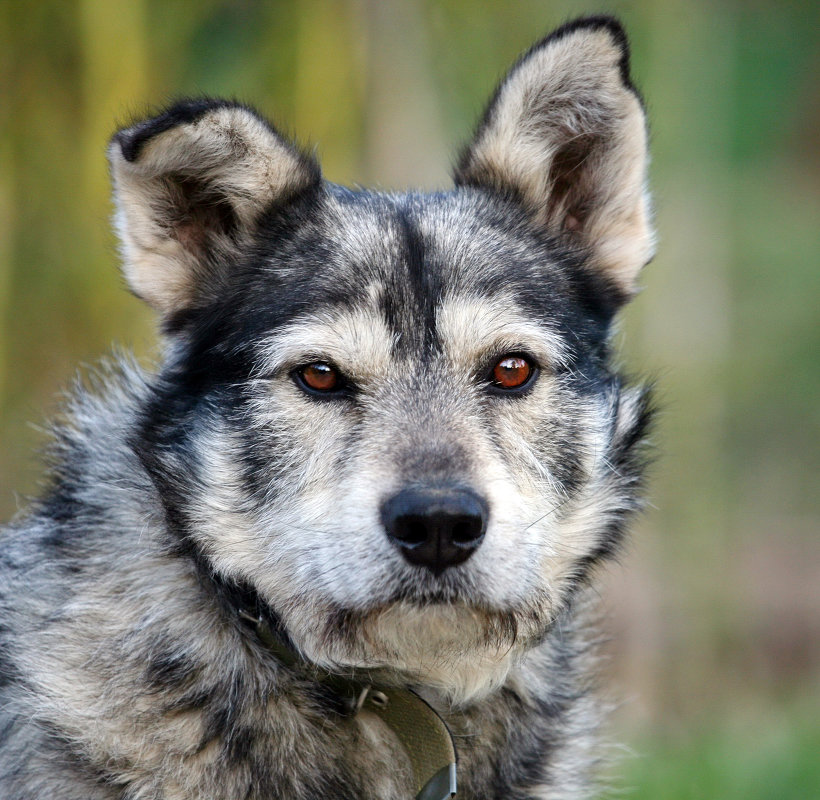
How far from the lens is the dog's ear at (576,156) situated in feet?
12.1

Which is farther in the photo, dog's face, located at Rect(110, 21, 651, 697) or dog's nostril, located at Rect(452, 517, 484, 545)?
dog's face, located at Rect(110, 21, 651, 697)

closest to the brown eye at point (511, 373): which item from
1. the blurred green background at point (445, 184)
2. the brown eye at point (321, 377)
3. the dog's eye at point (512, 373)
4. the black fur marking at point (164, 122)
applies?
the dog's eye at point (512, 373)

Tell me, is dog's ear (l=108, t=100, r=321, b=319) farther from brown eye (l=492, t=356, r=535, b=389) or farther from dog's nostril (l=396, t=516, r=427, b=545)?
dog's nostril (l=396, t=516, r=427, b=545)

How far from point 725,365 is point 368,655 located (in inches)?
463

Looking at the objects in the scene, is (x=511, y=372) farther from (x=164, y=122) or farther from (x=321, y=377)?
(x=164, y=122)

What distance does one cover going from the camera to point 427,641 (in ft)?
10.2

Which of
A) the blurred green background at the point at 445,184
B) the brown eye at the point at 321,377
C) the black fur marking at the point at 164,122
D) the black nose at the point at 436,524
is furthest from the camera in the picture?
the blurred green background at the point at 445,184

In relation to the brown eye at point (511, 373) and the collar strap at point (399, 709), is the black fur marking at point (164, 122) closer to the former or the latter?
the brown eye at point (511, 373)

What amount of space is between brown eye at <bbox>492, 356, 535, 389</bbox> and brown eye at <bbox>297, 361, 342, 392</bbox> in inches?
19.3

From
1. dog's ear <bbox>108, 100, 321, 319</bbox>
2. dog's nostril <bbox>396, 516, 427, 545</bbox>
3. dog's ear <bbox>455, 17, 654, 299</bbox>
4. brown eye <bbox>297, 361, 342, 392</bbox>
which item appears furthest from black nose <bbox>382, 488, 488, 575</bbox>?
dog's ear <bbox>455, 17, 654, 299</bbox>

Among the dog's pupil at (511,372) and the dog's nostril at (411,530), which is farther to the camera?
the dog's pupil at (511,372)

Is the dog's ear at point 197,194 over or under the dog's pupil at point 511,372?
over

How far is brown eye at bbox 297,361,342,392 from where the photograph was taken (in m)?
3.31

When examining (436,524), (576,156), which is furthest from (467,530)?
(576,156)
